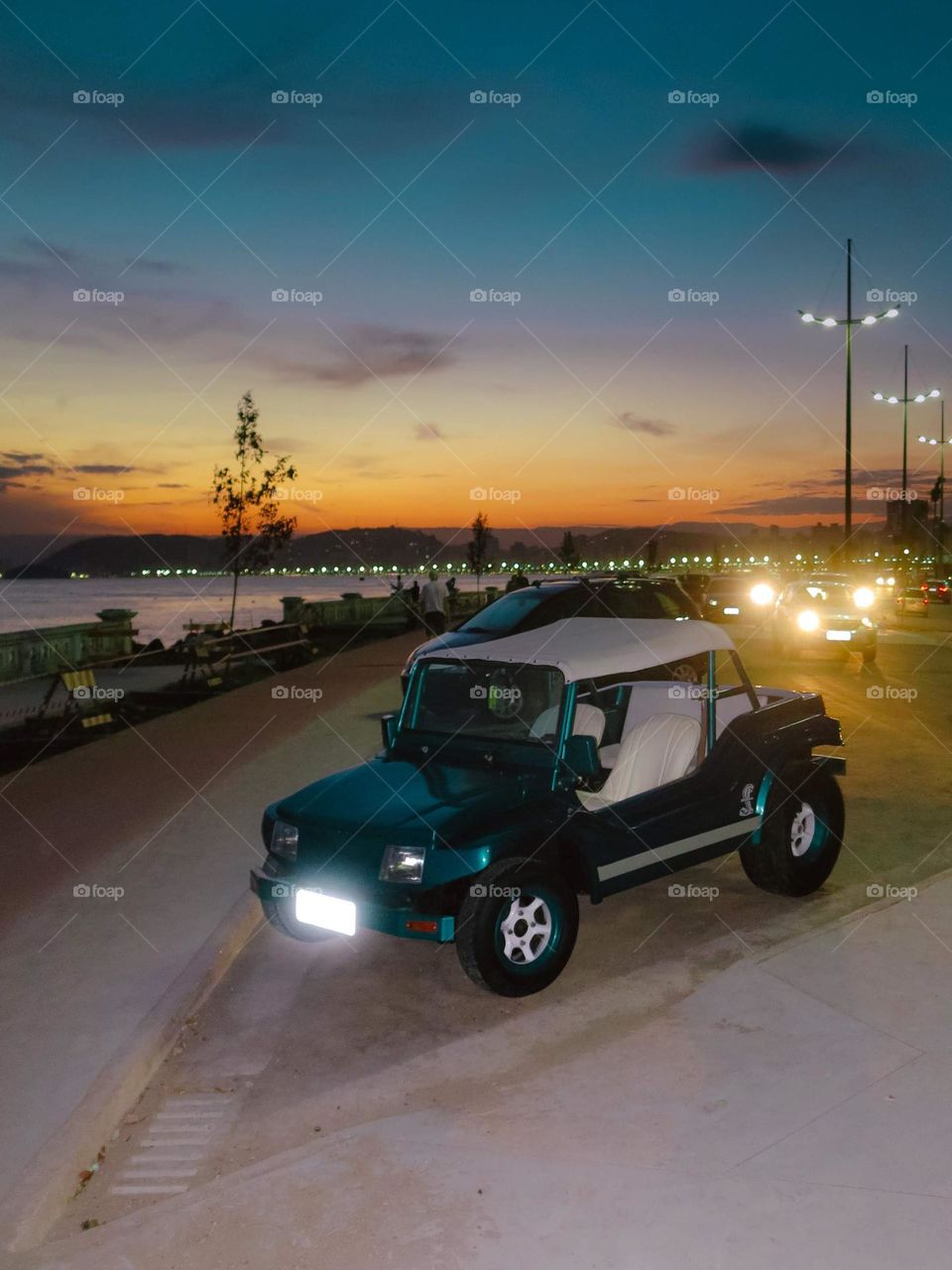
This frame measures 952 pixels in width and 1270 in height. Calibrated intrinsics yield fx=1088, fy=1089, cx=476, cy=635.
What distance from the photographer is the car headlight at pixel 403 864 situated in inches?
209

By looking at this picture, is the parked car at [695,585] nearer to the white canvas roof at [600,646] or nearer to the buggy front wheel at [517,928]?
the white canvas roof at [600,646]

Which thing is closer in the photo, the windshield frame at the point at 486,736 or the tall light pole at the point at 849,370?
the windshield frame at the point at 486,736

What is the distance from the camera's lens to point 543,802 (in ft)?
18.7

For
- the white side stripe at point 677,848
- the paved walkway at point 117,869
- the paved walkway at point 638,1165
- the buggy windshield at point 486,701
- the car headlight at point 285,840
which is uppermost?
the buggy windshield at point 486,701

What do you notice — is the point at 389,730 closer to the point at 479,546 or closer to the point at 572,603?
the point at 572,603

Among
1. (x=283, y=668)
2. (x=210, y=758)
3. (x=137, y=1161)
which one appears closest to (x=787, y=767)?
(x=137, y=1161)

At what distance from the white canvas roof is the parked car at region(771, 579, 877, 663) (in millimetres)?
16786

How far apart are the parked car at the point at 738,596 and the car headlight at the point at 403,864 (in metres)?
Result: 29.4

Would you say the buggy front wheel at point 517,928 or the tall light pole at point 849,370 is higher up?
the tall light pole at point 849,370

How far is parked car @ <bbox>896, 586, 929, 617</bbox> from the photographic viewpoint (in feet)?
145

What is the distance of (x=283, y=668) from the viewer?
25094 millimetres

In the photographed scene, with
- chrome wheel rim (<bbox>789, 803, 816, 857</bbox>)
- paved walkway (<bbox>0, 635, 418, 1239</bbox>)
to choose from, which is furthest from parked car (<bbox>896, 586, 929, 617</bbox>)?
chrome wheel rim (<bbox>789, 803, 816, 857</bbox>)

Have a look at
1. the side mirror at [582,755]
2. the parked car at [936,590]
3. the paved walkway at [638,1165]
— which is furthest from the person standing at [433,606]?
the parked car at [936,590]

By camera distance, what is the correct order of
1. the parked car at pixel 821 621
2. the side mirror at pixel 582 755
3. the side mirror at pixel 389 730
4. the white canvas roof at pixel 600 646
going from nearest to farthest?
the side mirror at pixel 582 755 → the white canvas roof at pixel 600 646 → the side mirror at pixel 389 730 → the parked car at pixel 821 621
